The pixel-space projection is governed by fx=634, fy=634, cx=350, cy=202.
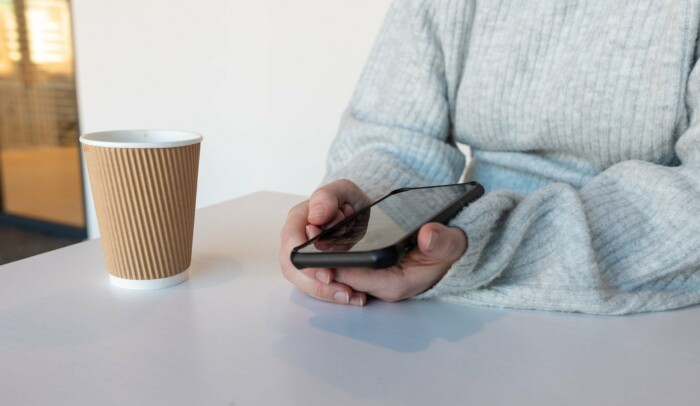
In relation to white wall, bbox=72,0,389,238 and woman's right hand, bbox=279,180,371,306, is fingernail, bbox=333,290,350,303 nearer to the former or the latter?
woman's right hand, bbox=279,180,371,306

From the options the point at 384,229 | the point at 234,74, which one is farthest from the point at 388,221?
the point at 234,74

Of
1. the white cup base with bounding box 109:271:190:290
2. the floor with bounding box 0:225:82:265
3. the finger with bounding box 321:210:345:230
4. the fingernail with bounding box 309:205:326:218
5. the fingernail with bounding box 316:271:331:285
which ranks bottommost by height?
the floor with bounding box 0:225:82:265

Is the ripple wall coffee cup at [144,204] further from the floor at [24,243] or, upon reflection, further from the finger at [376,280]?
the floor at [24,243]

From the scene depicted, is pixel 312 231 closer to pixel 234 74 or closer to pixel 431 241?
pixel 431 241

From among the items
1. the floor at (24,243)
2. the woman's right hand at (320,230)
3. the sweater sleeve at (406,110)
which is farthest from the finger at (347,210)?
the floor at (24,243)

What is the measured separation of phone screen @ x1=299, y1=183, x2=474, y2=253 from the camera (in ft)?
1.20

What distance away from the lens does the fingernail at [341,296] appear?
43cm

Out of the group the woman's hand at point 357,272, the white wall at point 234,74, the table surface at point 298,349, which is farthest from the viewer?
the white wall at point 234,74

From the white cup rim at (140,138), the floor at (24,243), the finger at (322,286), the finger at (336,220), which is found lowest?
the floor at (24,243)

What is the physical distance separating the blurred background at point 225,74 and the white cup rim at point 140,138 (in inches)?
33.4

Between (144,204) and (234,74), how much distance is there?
1.10 metres

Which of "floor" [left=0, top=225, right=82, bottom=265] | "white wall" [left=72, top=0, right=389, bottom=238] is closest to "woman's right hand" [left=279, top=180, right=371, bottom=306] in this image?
"white wall" [left=72, top=0, right=389, bottom=238]

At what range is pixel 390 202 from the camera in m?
0.47

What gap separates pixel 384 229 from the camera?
1.29ft
